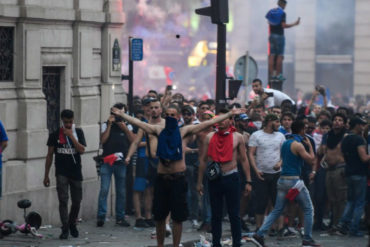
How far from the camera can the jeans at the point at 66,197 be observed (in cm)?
1340

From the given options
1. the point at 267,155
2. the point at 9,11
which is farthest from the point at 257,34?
the point at 9,11

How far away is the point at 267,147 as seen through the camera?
1395 cm

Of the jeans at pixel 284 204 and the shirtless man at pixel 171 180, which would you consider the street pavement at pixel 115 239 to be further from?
the shirtless man at pixel 171 180

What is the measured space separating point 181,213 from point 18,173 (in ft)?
11.1

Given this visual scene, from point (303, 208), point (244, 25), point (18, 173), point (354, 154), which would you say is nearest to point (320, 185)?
point (354, 154)

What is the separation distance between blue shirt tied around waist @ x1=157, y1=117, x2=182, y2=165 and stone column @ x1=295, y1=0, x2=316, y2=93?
1334 inches

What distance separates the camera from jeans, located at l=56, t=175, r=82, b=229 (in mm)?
13398

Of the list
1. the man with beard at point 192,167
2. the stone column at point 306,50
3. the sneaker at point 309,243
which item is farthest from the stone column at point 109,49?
the stone column at point 306,50

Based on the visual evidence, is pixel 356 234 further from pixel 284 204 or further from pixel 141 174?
pixel 141 174

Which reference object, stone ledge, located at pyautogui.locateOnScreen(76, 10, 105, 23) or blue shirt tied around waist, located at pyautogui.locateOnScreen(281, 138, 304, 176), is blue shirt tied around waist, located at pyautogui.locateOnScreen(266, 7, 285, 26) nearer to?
stone ledge, located at pyautogui.locateOnScreen(76, 10, 105, 23)

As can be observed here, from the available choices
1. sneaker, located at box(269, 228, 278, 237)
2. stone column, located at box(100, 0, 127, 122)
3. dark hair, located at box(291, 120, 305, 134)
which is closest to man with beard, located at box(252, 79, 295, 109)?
stone column, located at box(100, 0, 127, 122)

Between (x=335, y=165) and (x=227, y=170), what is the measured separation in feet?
10.4

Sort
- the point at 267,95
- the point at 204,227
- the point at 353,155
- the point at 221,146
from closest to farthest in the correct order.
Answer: the point at 221,146
the point at 353,155
the point at 204,227
the point at 267,95

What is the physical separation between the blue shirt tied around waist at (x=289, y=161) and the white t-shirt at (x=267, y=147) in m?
0.65
